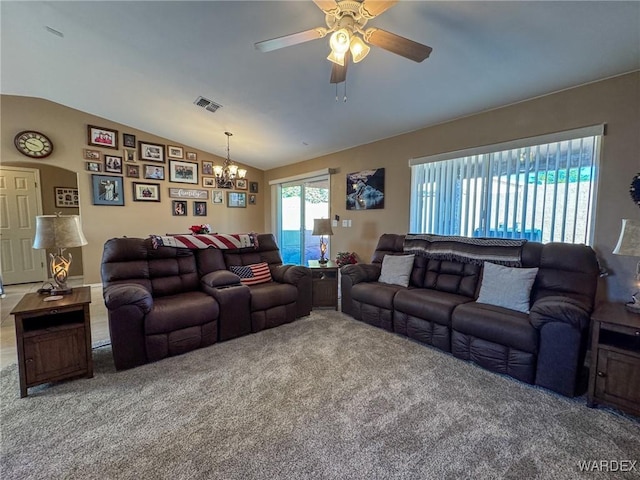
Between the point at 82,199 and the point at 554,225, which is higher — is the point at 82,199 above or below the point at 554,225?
above

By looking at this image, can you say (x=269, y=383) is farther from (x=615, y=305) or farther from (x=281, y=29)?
(x=281, y=29)

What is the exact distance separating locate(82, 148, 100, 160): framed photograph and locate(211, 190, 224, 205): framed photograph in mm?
2093

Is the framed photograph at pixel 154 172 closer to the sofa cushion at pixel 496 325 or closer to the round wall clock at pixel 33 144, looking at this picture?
the round wall clock at pixel 33 144

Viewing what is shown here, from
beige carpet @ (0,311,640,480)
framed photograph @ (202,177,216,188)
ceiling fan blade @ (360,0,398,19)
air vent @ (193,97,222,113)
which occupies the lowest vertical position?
beige carpet @ (0,311,640,480)

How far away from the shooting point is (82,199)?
4.95 meters

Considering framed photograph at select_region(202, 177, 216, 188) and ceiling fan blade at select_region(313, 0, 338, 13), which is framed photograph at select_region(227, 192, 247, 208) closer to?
framed photograph at select_region(202, 177, 216, 188)

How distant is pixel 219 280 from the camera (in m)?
3.01

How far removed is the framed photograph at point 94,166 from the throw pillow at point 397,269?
5.19 m

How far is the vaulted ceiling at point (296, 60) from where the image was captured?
204 cm

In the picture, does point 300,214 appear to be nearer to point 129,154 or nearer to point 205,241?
point 205,241

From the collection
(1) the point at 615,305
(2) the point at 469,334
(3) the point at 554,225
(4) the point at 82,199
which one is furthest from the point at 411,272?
(4) the point at 82,199

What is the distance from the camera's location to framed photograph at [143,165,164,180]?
555 cm

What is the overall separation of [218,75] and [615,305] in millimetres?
4166

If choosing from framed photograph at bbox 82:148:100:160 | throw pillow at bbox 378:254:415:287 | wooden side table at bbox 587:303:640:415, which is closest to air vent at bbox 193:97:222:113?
framed photograph at bbox 82:148:100:160
